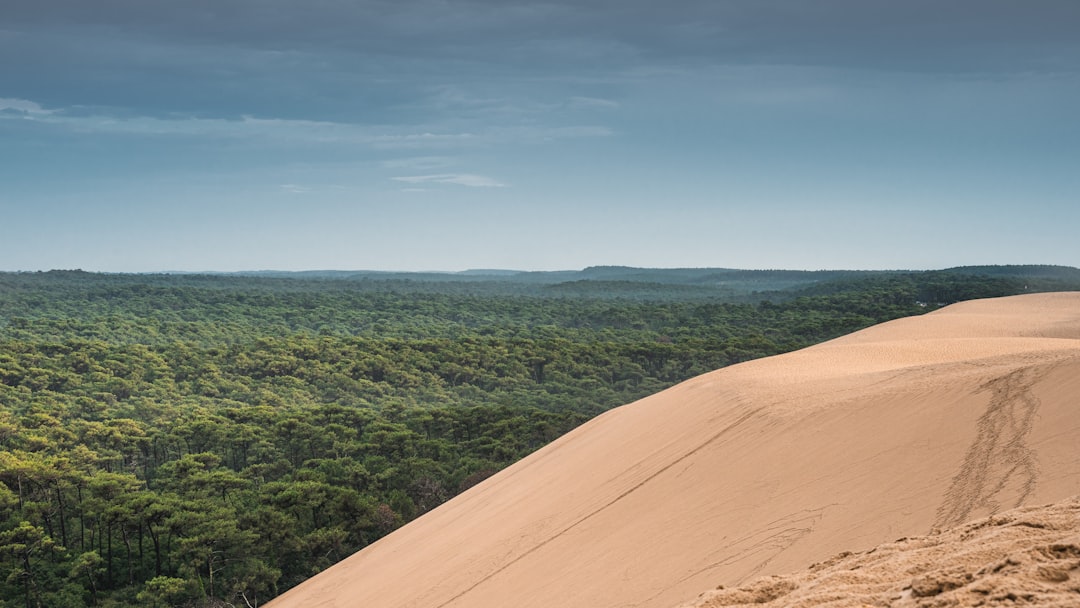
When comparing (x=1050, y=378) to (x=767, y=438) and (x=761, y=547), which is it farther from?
(x=761, y=547)

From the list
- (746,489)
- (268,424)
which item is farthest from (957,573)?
(268,424)

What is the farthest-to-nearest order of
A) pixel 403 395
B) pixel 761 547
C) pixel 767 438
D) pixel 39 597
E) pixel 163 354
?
pixel 163 354 → pixel 403 395 → pixel 39 597 → pixel 767 438 → pixel 761 547

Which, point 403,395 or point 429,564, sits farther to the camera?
point 403,395

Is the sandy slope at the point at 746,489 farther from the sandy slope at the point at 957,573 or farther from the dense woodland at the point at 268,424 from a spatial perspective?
the dense woodland at the point at 268,424

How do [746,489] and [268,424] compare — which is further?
[268,424]

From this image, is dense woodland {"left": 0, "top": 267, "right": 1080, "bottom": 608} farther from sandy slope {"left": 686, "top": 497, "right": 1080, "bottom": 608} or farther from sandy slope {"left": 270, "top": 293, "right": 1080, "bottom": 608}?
sandy slope {"left": 686, "top": 497, "right": 1080, "bottom": 608}

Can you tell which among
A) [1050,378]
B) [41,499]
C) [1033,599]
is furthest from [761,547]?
[41,499]

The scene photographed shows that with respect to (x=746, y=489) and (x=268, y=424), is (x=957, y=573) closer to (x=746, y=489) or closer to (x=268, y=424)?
(x=746, y=489)
